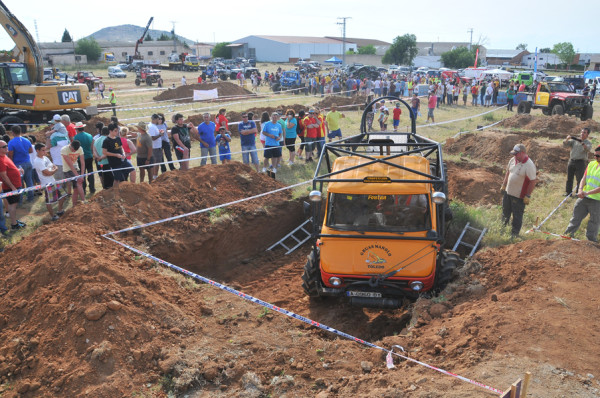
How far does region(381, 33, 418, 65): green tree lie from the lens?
81.6 meters

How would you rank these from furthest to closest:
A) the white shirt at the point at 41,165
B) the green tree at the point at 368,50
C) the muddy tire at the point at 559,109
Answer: the green tree at the point at 368,50
the muddy tire at the point at 559,109
the white shirt at the point at 41,165

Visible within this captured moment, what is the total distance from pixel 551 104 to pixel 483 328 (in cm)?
2523

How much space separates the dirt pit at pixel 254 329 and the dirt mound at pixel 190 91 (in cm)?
2389

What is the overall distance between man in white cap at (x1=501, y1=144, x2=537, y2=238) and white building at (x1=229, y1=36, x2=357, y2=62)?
277 ft

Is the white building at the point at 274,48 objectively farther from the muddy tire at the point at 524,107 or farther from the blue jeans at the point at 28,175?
the blue jeans at the point at 28,175

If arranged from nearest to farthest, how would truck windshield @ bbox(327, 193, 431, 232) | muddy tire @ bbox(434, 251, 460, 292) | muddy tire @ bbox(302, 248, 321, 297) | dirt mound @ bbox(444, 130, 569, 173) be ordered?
truck windshield @ bbox(327, 193, 431, 232), muddy tire @ bbox(434, 251, 460, 292), muddy tire @ bbox(302, 248, 321, 297), dirt mound @ bbox(444, 130, 569, 173)

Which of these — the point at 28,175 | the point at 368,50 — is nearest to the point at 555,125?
the point at 28,175

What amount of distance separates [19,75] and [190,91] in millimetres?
14923

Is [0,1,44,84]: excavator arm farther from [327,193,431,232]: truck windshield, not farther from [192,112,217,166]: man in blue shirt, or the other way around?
[327,193,431,232]: truck windshield

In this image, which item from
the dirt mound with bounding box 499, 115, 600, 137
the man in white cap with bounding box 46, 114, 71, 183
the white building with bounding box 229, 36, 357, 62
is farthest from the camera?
Result: the white building with bounding box 229, 36, 357, 62

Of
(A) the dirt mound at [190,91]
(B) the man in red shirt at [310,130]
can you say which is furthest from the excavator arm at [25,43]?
(B) the man in red shirt at [310,130]

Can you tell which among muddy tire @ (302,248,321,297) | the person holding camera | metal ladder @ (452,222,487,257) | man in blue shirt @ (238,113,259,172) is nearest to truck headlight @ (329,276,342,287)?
muddy tire @ (302,248,321,297)

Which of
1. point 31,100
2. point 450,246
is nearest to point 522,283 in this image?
point 450,246

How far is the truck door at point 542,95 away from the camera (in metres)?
26.7
